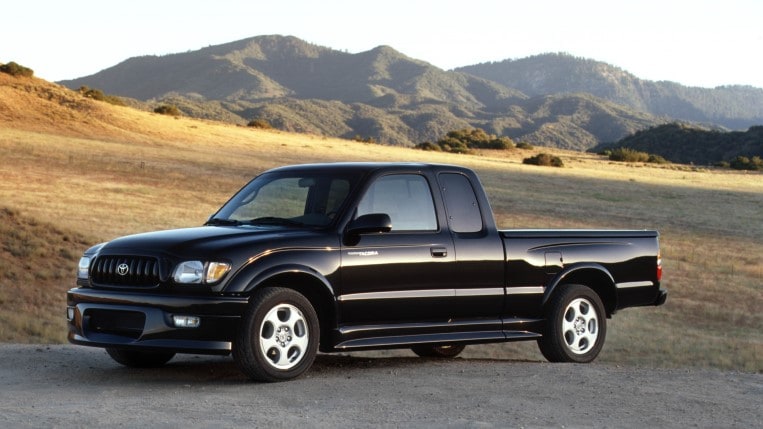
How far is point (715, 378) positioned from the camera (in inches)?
426

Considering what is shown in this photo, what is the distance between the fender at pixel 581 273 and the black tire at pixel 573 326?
10 centimetres

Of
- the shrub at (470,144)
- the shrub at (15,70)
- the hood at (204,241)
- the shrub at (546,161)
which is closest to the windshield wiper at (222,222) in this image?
the hood at (204,241)

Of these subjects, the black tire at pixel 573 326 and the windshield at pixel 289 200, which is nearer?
the windshield at pixel 289 200

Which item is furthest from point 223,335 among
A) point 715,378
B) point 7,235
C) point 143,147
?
point 143,147

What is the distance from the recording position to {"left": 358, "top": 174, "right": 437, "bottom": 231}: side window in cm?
1065

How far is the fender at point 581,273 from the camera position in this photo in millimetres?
11705

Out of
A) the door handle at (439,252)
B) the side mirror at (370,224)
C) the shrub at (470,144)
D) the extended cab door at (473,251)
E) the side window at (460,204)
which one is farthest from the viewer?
the shrub at (470,144)

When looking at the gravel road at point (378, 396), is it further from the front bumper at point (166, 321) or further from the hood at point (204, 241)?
the hood at point (204, 241)

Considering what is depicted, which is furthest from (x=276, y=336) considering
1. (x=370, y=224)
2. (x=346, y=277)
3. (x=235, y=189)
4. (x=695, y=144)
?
(x=695, y=144)

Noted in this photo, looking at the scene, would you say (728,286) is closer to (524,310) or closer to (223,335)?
(524,310)

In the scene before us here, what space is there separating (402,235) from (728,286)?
17.0 metres

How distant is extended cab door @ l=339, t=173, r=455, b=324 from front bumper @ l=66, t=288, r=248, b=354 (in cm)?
110

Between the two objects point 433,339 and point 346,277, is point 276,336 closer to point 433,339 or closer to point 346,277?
point 346,277

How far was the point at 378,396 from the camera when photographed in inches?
359
